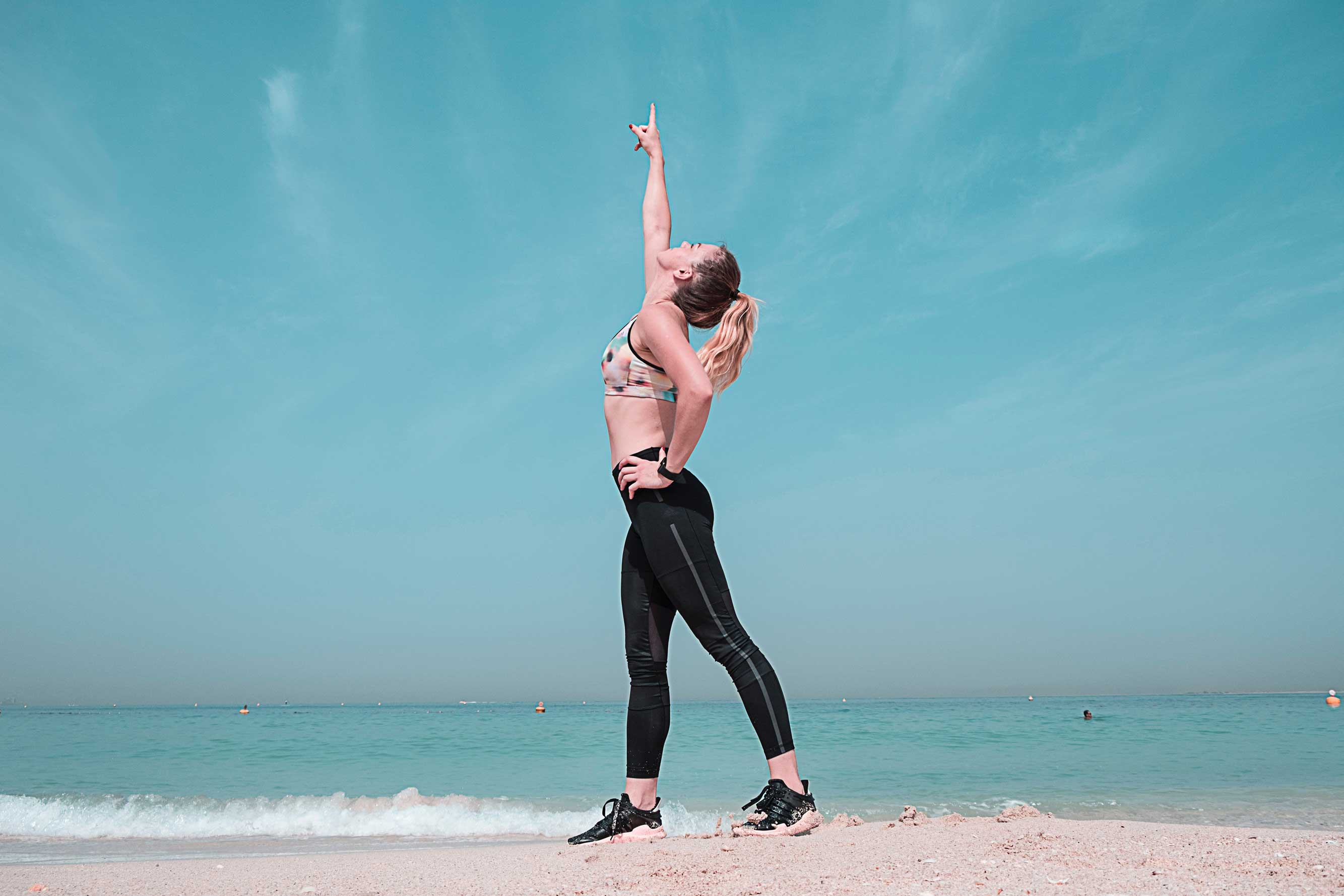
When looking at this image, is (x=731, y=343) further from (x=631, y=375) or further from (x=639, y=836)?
(x=639, y=836)

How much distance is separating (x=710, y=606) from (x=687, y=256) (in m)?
1.35

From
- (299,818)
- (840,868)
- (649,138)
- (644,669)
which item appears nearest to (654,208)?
(649,138)

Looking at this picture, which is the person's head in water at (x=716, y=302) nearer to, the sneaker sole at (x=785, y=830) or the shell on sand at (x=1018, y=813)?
the sneaker sole at (x=785, y=830)

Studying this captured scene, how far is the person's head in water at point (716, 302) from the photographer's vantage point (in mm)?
3051

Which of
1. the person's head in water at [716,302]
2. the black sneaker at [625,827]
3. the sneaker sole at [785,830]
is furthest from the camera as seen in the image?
the person's head in water at [716,302]

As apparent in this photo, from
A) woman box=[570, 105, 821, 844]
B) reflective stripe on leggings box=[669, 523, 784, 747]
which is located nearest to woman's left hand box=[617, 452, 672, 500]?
woman box=[570, 105, 821, 844]

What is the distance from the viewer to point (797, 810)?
261 centimetres

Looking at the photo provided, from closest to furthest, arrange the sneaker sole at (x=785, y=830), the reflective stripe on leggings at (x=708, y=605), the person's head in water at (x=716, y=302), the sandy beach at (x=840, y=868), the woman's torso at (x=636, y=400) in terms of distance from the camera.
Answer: the sandy beach at (x=840, y=868), the sneaker sole at (x=785, y=830), the reflective stripe on leggings at (x=708, y=605), the woman's torso at (x=636, y=400), the person's head in water at (x=716, y=302)

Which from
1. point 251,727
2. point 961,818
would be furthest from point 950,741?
point 251,727

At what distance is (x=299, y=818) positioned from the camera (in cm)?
635

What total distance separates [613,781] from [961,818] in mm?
6658

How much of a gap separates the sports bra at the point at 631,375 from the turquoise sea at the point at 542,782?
3642 millimetres

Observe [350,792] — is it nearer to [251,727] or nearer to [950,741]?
[950,741]

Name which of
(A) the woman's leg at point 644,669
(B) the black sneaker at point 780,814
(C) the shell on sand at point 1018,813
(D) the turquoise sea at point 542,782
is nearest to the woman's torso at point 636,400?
(A) the woman's leg at point 644,669
